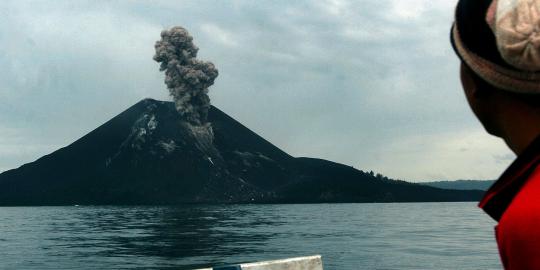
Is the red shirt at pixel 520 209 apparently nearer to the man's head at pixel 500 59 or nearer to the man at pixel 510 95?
the man at pixel 510 95

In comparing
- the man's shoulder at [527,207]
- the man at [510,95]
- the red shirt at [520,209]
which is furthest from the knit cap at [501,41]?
the man's shoulder at [527,207]

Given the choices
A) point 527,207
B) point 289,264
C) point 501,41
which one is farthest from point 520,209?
point 289,264

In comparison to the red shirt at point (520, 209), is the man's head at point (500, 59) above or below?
above

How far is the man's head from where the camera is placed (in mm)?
1634

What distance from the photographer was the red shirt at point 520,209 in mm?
1459

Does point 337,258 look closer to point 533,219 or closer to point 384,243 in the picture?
point 384,243

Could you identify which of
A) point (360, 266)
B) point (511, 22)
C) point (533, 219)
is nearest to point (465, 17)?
point (511, 22)

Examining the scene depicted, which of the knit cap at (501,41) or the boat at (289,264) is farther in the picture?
the boat at (289,264)

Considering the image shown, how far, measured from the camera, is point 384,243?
68750 mm

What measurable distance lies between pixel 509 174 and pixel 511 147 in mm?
225

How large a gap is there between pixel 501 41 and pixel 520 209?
449 millimetres

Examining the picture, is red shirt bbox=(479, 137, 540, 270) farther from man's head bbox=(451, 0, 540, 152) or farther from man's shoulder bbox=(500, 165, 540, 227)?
man's head bbox=(451, 0, 540, 152)

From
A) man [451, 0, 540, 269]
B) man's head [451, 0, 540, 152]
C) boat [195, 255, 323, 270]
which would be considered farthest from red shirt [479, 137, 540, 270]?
boat [195, 255, 323, 270]

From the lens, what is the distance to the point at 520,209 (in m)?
1.49
